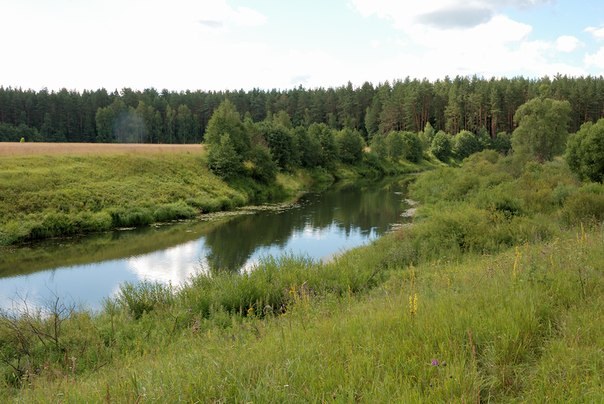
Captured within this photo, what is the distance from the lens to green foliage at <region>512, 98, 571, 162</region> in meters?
46.2

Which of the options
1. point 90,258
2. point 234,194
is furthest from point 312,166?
point 90,258

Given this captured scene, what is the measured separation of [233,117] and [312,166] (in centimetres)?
1847

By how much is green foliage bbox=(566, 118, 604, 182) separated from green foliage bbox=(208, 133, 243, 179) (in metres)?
29.0

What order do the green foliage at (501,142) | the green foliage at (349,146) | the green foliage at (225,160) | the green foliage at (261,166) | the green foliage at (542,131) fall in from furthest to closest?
the green foliage at (501,142), the green foliage at (349,146), the green foliage at (261,166), the green foliage at (542,131), the green foliage at (225,160)

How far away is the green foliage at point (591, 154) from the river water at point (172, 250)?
1222 centimetres

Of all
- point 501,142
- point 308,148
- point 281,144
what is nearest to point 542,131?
point 308,148

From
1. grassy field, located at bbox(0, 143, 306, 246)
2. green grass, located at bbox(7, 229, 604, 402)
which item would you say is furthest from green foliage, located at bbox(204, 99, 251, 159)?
green grass, located at bbox(7, 229, 604, 402)

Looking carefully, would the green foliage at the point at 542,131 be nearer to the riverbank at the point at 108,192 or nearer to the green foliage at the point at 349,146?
the riverbank at the point at 108,192

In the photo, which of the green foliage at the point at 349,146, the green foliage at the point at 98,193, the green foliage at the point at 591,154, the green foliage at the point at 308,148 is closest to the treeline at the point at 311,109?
the green foliage at the point at 349,146

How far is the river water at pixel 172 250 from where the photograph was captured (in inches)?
662

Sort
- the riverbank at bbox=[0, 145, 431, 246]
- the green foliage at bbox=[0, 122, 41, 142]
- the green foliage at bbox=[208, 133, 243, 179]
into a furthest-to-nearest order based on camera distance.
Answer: the green foliage at bbox=[0, 122, 41, 142] < the green foliage at bbox=[208, 133, 243, 179] < the riverbank at bbox=[0, 145, 431, 246]

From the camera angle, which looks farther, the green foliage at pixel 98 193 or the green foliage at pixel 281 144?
the green foliage at pixel 281 144

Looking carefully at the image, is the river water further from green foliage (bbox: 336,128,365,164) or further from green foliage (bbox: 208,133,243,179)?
green foliage (bbox: 336,128,365,164)

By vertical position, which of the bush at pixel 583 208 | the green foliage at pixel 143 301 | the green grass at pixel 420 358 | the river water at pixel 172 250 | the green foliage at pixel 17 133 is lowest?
the river water at pixel 172 250
